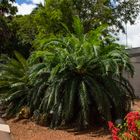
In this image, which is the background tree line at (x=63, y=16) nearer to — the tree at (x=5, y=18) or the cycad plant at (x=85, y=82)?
the tree at (x=5, y=18)

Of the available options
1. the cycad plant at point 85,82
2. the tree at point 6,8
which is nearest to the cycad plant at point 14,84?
the cycad plant at point 85,82

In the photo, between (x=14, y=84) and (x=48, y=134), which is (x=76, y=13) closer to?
(x=14, y=84)

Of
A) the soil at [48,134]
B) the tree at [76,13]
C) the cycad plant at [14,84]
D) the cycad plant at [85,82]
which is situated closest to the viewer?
the soil at [48,134]

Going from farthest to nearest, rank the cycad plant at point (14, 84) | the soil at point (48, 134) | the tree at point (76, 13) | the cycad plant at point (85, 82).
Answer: the tree at point (76, 13), the cycad plant at point (14, 84), the cycad plant at point (85, 82), the soil at point (48, 134)

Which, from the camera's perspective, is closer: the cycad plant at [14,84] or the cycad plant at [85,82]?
the cycad plant at [85,82]

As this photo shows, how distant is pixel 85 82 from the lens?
10.6 meters

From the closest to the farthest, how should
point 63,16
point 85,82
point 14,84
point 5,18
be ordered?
point 85,82
point 14,84
point 63,16
point 5,18

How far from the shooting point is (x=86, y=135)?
387 inches

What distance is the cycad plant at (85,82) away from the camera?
10.3 meters

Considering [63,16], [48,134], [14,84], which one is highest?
[63,16]

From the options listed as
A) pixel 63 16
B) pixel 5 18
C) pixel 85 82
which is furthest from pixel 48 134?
pixel 5 18

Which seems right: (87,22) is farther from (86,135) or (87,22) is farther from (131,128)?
(131,128)

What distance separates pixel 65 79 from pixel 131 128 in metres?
5.70

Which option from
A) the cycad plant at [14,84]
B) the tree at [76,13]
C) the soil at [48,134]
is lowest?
the soil at [48,134]
